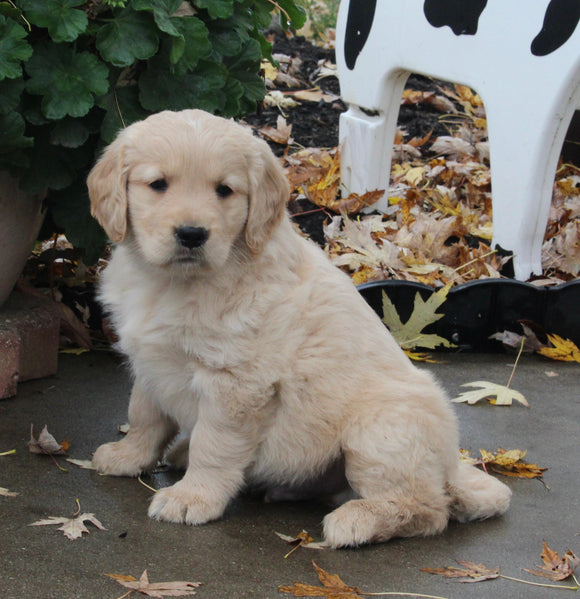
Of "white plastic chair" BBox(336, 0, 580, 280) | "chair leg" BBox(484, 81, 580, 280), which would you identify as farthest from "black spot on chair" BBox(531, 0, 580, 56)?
"chair leg" BBox(484, 81, 580, 280)

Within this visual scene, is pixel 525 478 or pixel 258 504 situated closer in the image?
pixel 258 504

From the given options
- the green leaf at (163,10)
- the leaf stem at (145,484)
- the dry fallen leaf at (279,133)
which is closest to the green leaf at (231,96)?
the green leaf at (163,10)

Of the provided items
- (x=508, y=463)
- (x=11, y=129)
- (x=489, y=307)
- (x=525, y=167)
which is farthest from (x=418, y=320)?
(x=11, y=129)

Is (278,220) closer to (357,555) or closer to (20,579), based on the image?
(357,555)

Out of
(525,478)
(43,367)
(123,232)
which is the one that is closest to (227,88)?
(123,232)

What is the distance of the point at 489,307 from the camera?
5.05 meters

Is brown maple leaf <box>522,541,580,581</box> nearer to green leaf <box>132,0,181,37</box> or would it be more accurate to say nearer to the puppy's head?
the puppy's head

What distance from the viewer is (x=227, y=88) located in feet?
13.4

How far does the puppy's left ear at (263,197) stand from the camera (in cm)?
312

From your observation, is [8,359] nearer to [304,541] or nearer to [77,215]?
[77,215]

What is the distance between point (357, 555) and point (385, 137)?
12.2 feet

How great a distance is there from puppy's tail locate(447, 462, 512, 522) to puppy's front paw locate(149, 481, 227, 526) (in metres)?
0.82

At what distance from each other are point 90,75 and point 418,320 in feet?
7.28

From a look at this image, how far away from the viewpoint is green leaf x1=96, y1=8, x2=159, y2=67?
355cm
